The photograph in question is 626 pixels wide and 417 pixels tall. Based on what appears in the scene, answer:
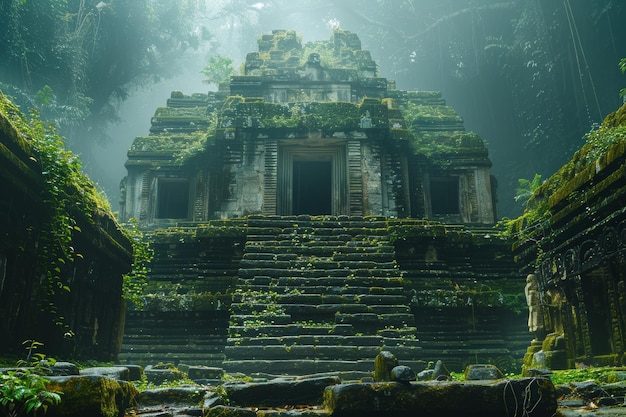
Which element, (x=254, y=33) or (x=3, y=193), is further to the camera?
(x=254, y=33)

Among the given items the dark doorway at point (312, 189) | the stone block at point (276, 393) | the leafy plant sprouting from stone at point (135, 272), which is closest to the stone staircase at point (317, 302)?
the leafy plant sprouting from stone at point (135, 272)

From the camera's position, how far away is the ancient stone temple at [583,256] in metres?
5.96

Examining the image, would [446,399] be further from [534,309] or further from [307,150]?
[307,150]

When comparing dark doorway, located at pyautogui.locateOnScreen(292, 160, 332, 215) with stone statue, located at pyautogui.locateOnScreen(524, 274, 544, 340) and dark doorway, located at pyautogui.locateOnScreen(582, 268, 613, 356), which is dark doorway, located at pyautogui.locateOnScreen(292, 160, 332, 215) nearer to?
stone statue, located at pyautogui.locateOnScreen(524, 274, 544, 340)

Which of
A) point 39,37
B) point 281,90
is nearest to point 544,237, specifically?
point 281,90

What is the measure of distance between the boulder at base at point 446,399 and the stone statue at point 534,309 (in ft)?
15.1

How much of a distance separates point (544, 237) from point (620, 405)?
4056 millimetres

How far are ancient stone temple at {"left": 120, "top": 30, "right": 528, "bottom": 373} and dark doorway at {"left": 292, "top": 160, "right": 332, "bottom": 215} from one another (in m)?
0.05

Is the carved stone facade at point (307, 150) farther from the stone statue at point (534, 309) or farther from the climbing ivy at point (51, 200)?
the climbing ivy at point (51, 200)

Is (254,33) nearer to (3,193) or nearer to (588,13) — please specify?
(588,13)

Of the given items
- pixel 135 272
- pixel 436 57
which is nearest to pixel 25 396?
pixel 135 272

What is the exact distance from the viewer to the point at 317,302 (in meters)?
8.24

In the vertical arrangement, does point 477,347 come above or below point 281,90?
below

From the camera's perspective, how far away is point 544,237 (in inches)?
302
